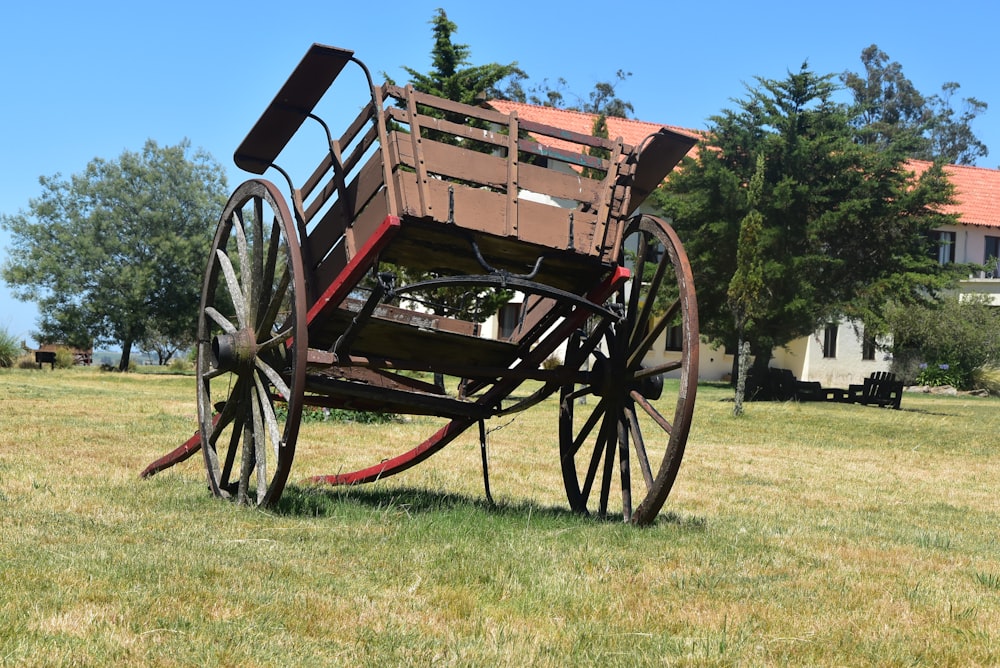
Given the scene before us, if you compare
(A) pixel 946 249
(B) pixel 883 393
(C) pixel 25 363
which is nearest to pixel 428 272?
(B) pixel 883 393

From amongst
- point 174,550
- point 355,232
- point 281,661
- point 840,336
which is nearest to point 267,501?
point 174,550

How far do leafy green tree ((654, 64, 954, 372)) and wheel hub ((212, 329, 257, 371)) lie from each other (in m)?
22.0

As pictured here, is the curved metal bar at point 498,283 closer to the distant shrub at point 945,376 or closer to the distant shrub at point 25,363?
the distant shrub at point 25,363

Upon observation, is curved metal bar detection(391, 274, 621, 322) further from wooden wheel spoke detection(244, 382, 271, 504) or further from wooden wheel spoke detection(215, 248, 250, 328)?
wooden wheel spoke detection(215, 248, 250, 328)

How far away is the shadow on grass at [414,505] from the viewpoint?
6539mm

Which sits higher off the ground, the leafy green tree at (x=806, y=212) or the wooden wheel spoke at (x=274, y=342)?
the leafy green tree at (x=806, y=212)

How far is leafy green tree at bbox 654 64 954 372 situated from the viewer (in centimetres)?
2777

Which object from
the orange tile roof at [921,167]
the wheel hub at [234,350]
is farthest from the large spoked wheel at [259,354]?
the orange tile roof at [921,167]

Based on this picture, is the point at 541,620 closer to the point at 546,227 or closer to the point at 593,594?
the point at 593,594

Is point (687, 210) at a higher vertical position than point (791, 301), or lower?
higher

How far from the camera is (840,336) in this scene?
39.1 metres

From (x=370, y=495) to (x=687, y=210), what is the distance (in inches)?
855

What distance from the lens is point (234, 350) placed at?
654 centimetres

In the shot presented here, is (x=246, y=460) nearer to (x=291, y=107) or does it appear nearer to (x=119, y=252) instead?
(x=291, y=107)
